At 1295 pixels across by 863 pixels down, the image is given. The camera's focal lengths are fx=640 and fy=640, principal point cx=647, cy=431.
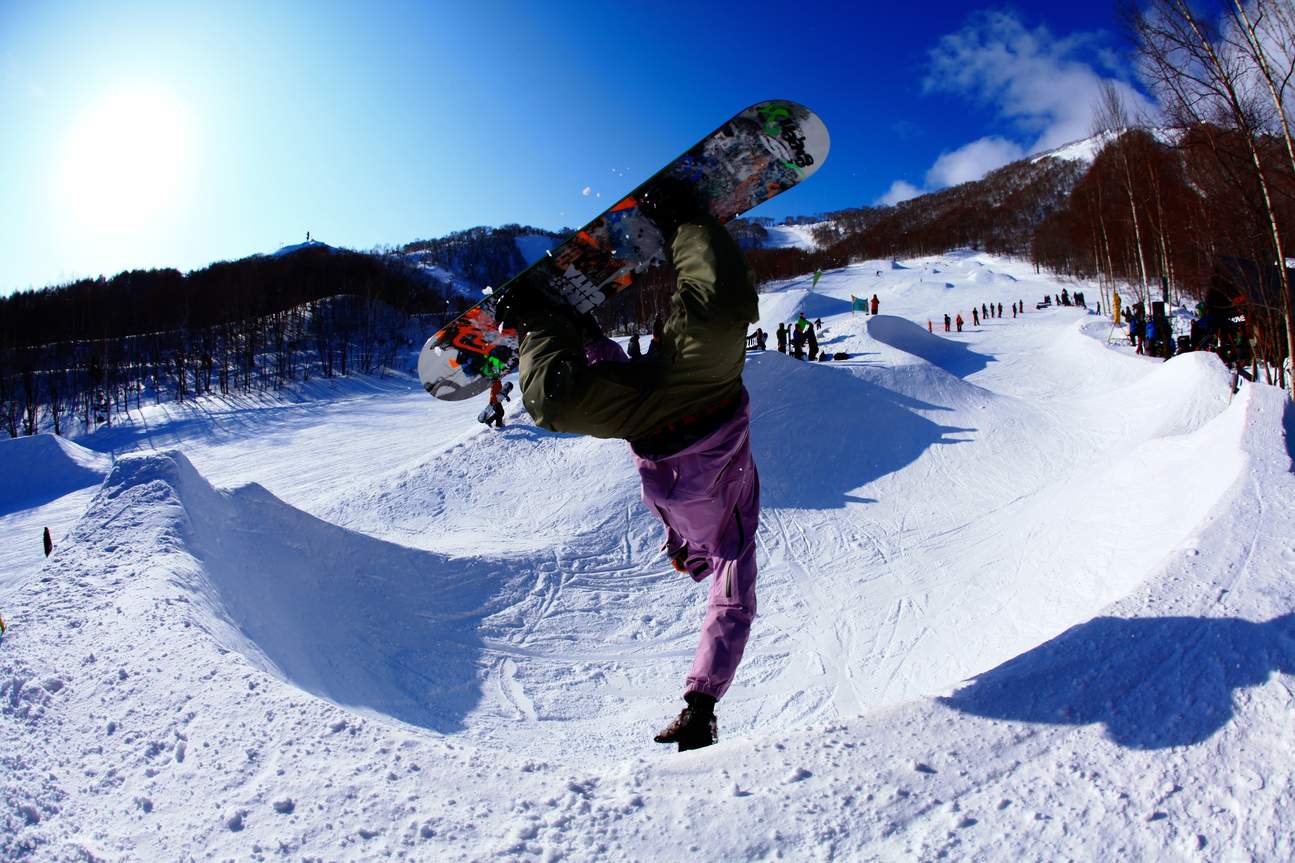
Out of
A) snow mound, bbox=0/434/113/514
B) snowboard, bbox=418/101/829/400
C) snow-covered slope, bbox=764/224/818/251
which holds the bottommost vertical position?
snow mound, bbox=0/434/113/514

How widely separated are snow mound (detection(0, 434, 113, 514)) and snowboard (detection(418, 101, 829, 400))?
60.2 feet

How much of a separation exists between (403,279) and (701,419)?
3726 inches

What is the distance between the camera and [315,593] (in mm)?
4969

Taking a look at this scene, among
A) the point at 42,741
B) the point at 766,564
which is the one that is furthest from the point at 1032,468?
the point at 42,741

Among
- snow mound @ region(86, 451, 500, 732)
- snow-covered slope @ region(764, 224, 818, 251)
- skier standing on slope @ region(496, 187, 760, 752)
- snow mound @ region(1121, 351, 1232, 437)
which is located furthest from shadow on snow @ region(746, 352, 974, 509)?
snow-covered slope @ region(764, 224, 818, 251)

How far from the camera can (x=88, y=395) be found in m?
38.2

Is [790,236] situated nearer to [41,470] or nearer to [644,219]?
[41,470]

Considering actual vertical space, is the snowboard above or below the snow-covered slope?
below

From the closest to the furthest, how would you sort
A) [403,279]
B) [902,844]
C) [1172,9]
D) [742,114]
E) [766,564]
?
[902,844], [742,114], [766,564], [1172,9], [403,279]

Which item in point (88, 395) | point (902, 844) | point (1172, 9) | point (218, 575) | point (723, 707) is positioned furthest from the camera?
point (88, 395)

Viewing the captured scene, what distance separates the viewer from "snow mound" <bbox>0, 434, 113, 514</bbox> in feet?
54.0

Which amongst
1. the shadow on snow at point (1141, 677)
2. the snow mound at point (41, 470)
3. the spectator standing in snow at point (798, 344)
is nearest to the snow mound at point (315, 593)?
the shadow on snow at point (1141, 677)

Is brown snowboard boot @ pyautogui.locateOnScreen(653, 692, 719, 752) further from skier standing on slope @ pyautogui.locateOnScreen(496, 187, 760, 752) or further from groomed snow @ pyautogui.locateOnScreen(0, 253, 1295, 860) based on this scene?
groomed snow @ pyautogui.locateOnScreen(0, 253, 1295, 860)

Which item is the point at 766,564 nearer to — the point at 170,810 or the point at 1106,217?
the point at 170,810
